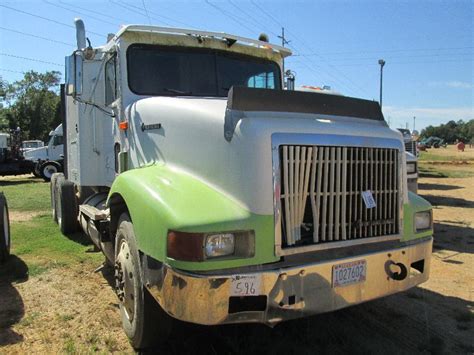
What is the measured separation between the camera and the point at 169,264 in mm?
2877

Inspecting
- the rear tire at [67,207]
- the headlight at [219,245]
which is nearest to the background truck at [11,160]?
the rear tire at [67,207]

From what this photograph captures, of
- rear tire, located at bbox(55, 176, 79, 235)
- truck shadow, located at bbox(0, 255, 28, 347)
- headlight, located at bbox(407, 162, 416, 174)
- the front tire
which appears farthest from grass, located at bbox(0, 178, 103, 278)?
headlight, located at bbox(407, 162, 416, 174)

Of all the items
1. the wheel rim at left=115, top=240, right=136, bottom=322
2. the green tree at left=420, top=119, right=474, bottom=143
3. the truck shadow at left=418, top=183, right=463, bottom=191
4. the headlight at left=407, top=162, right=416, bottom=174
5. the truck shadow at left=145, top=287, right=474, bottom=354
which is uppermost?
the green tree at left=420, top=119, right=474, bottom=143

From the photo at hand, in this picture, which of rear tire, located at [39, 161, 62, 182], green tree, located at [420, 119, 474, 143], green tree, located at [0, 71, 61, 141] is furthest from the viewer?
green tree, located at [420, 119, 474, 143]

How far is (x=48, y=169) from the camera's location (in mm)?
22000

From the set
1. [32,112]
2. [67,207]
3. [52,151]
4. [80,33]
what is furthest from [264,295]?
[32,112]

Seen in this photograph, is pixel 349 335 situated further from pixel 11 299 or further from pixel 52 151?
pixel 52 151

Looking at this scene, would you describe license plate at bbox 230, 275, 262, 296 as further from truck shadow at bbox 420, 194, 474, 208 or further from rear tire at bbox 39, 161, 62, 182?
rear tire at bbox 39, 161, 62, 182

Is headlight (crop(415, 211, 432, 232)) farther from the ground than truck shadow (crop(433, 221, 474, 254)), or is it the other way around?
headlight (crop(415, 211, 432, 232))

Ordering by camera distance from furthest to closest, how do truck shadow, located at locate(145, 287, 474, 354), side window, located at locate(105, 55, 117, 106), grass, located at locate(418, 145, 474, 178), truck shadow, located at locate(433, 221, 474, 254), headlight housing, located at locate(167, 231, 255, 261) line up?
grass, located at locate(418, 145, 474, 178), truck shadow, located at locate(433, 221, 474, 254), side window, located at locate(105, 55, 117, 106), truck shadow, located at locate(145, 287, 474, 354), headlight housing, located at locate(167, 231, 255, 261)

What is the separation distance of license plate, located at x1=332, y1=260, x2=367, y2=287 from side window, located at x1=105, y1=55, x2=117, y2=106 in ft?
10.3

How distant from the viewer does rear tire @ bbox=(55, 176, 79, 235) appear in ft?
24.4

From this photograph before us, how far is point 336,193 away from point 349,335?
58.1 inches

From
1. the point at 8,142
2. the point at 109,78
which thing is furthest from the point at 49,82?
the point at 109,78
